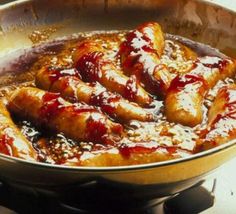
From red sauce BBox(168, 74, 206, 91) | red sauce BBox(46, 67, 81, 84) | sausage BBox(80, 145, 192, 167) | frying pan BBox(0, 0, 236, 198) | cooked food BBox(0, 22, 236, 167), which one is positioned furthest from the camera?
frying pan BBox(0, 0, 236, 198)

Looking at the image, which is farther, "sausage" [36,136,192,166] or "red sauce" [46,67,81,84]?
"red sauce" [46,67,81,84]

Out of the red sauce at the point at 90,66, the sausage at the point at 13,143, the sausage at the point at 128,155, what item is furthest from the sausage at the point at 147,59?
the sausage at the point at 13,143

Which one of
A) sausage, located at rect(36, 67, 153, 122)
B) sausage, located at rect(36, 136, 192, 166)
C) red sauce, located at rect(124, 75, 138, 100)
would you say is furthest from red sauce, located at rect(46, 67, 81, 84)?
sausage, located at rect(36, 136, 192, 166)

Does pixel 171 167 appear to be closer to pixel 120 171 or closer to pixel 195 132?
pixel 120 171

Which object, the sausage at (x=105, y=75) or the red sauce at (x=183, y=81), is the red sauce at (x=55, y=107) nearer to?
the sausage at (x=105, y=75)

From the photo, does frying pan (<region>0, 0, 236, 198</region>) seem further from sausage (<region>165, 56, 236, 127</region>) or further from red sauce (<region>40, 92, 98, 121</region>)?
red sauce (<region>40, 92, 98, 121</region>)

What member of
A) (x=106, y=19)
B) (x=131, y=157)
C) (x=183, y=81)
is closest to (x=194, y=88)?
(x=183, y=81)

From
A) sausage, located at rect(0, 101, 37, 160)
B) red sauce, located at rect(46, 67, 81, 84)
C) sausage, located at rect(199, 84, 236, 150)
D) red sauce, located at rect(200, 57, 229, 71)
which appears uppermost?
red sauce, located at rect(200, 57, 229, 71)
